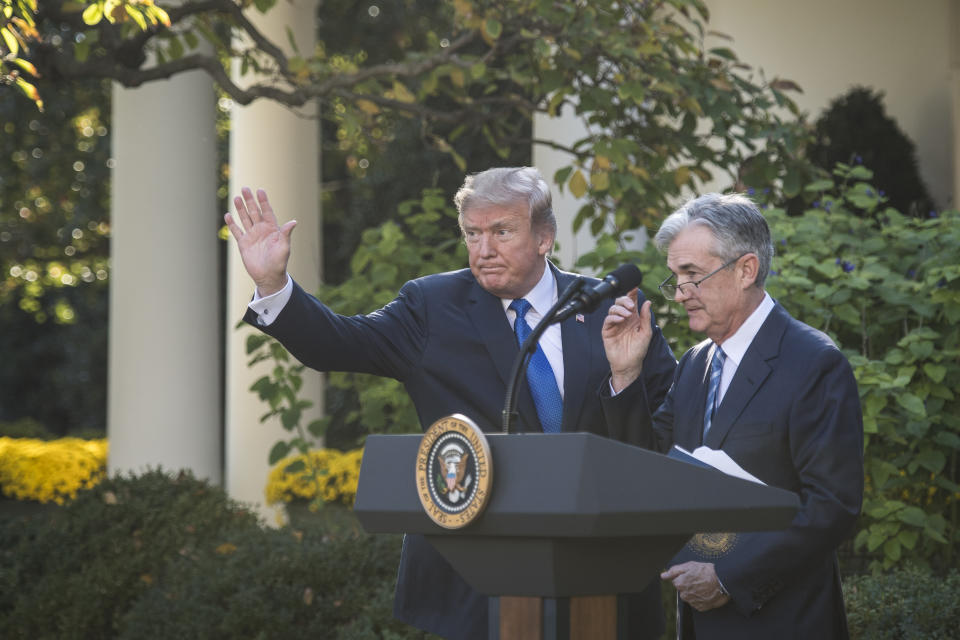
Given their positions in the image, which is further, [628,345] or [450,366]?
[450,366]

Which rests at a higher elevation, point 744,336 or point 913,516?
point 744,336

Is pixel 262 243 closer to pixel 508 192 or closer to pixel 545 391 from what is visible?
pixel 508 192

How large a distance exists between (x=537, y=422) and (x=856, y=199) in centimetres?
346

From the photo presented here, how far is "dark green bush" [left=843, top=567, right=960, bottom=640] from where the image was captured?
177 inches

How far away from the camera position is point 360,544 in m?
6.32

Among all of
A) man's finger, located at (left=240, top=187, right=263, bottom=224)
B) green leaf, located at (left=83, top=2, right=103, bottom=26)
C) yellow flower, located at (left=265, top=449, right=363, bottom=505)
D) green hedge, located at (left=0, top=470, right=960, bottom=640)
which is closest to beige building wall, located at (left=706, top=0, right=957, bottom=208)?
yellow flower, located at (left=265, top=449, right=363, bottom=505)

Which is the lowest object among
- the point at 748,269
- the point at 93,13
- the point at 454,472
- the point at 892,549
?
the point at 892,549

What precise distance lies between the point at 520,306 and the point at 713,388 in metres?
0.66

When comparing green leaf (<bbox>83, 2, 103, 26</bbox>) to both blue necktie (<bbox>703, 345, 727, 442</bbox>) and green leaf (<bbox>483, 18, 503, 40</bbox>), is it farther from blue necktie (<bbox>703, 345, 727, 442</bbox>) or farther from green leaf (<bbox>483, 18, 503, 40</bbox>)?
blue necktie (<bbox>703, 345, 727, 442</bbox>)

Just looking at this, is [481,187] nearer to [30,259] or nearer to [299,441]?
[299,441]

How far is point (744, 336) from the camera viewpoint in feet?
10.1

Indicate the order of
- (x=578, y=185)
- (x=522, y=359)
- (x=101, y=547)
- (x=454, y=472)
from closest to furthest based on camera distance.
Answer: (x=454, y=472) → (x=522, y=359) → (x=578, y=185) → (x=101, y=547)

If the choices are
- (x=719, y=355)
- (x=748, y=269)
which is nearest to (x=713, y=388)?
(x=719, y=355)

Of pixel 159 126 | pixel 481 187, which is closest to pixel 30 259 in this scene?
pixel 159 126
